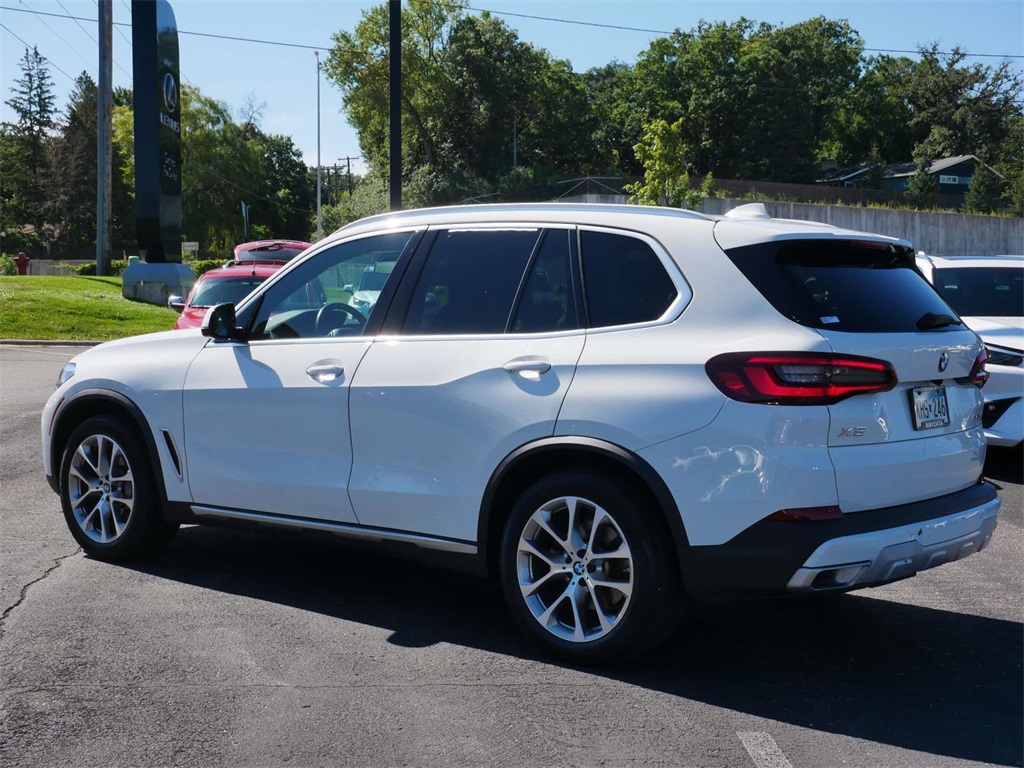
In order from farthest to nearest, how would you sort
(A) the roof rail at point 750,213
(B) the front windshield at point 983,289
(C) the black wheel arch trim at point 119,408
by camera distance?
(B) the front windshield at point 983,289 → (C) the black wheel arch trim at point 119,408 → (A) the roof rail at point 750,213

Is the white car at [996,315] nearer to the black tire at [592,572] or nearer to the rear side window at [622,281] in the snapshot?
the rear side window at [622,281]

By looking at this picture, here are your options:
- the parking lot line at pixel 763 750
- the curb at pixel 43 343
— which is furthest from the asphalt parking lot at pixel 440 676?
the curb at pixel 43 343

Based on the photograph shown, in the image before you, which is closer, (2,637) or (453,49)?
(2,637)

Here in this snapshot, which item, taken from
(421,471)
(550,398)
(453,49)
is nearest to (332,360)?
(421,471)

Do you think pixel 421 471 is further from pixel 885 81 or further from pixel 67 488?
pixel 885 81

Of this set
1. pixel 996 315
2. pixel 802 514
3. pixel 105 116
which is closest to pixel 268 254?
pixel 105 116

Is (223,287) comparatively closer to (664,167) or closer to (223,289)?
(223,289)

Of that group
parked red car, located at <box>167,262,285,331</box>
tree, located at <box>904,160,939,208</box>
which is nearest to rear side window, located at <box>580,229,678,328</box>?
parked red car, located at <box>167,262,285,331</box>

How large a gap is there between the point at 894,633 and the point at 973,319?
16.7 ft

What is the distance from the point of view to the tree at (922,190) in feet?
241

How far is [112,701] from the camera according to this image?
4.01m

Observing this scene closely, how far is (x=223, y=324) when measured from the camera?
18.2 feet

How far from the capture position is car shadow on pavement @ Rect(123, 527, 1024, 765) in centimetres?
397

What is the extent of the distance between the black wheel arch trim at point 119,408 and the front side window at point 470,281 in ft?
5.51
